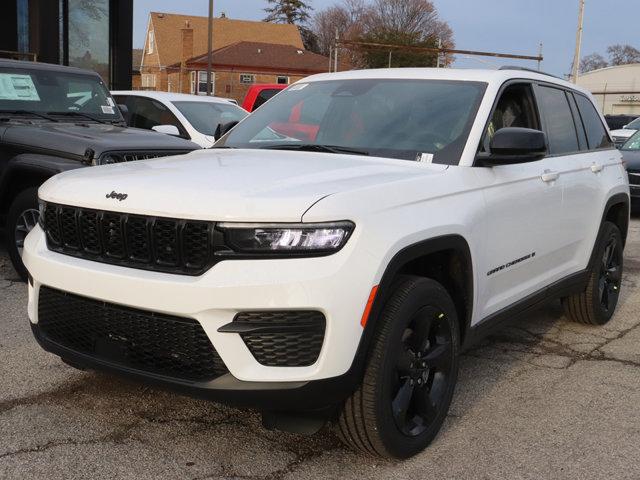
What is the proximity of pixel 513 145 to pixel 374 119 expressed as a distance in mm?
827

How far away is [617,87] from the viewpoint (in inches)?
2709

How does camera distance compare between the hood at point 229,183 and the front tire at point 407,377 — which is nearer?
the hood at point 229,183

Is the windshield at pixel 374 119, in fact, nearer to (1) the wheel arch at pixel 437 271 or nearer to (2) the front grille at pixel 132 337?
(1) the wheel arch at pixel 437 271

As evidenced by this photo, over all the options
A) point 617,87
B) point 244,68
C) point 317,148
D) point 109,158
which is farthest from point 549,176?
point 617,87

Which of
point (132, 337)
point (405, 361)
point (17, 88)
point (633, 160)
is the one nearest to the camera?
point (132, 337)

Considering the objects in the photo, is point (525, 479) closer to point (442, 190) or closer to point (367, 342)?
point (367, 342)

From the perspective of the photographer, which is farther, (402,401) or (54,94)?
(54,94)

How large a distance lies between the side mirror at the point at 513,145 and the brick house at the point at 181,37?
5664 cm

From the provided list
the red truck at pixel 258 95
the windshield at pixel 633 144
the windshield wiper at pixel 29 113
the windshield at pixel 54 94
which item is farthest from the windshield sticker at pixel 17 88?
the windshield at pixel 633 144

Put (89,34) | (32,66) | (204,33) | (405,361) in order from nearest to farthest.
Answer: (405,361) < (32,66) < (89,34) < (204,33)

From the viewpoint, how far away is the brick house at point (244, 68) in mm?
52688

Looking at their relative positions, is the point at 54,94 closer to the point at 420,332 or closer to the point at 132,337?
the point at 132,337

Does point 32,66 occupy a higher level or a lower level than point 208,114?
higher

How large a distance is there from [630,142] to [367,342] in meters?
11.8
